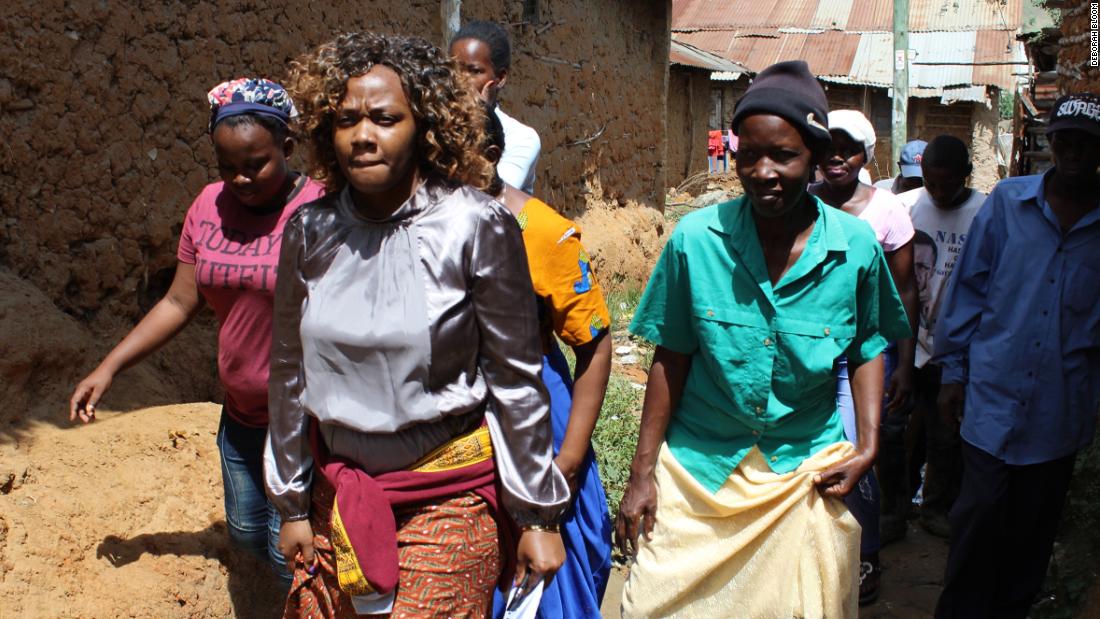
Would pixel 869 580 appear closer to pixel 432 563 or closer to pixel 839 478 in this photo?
pixel 839 478

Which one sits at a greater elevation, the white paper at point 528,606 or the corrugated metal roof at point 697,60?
the corrugated metal roof at point 697,60

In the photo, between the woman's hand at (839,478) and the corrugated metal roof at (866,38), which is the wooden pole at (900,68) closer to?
the corrugated metal roof at (866,38)

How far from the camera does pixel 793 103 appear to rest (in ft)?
8.48

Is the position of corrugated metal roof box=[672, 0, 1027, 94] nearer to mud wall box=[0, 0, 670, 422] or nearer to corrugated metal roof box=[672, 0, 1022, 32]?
corrugated metal roof box=[672, 0, 1022, 32]

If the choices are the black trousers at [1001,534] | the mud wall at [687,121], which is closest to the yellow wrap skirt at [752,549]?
the black trousers at [1001,534]

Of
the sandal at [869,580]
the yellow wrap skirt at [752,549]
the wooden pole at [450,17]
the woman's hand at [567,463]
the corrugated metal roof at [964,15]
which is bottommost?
the sandal at [869,580]

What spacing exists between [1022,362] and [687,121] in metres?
15.4

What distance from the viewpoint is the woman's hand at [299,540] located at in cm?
245

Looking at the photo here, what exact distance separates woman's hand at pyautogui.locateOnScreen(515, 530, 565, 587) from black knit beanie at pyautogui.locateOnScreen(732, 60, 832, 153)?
1.14 metres

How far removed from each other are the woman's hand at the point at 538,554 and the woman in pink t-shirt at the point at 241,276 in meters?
0.95

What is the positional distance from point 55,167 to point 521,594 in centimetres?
286

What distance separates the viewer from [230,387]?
301 centimetres

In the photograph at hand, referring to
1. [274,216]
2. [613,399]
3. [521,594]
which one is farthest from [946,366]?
[613,399]

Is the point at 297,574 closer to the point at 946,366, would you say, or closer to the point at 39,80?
the point at 946,366
